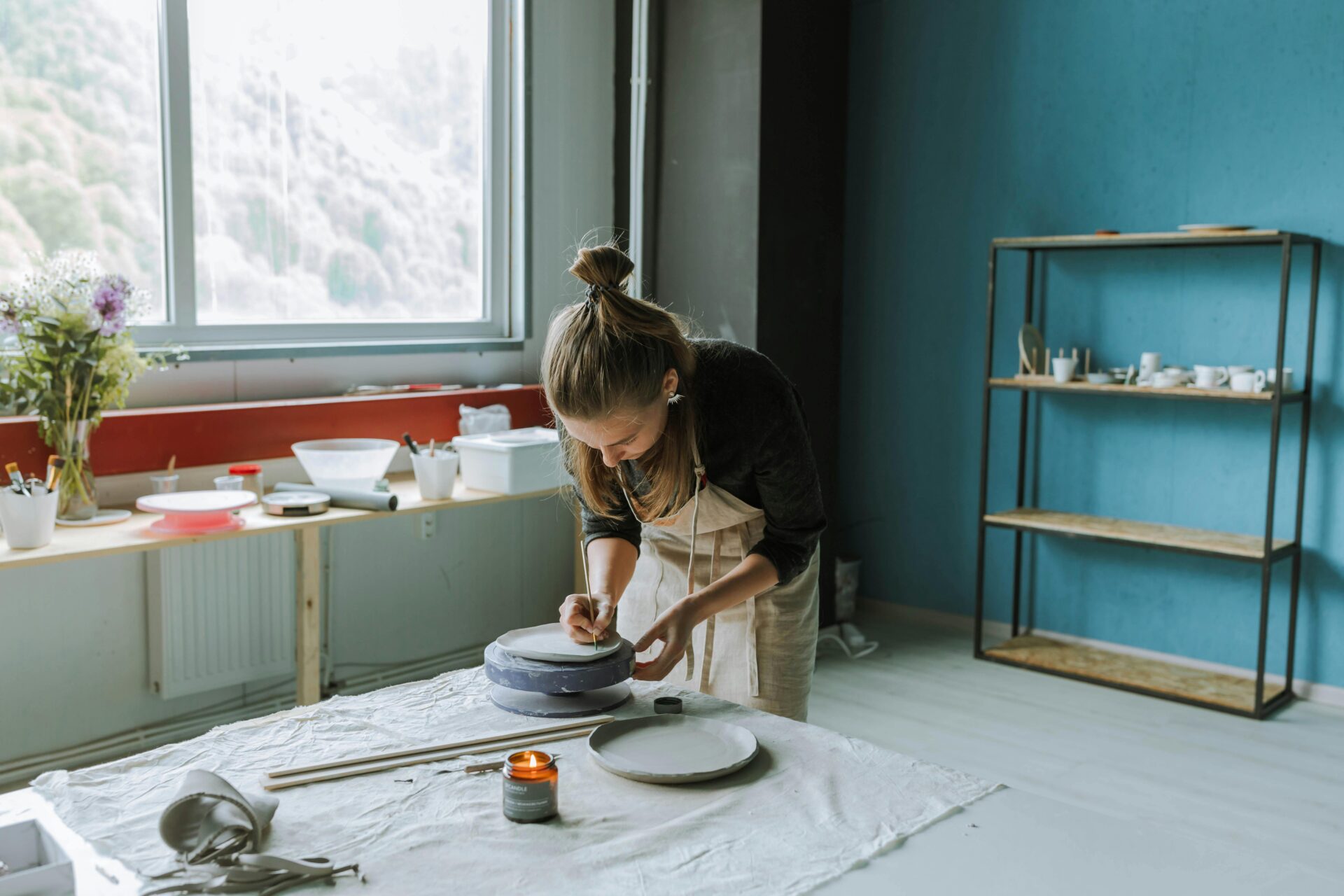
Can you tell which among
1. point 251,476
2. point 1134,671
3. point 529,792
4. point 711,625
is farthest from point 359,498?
point 1134,671

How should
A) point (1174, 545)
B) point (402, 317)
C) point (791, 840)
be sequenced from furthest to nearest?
point (402, 317) → point (1174, 545) → point (791, 840)

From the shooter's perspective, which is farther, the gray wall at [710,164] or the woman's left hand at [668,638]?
the gray wall at [710,164]

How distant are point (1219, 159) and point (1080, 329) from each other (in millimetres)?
698

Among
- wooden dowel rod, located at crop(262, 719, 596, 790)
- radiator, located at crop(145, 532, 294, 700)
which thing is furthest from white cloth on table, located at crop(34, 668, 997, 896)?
radiator, located at crop(145, 532, 294, 700)

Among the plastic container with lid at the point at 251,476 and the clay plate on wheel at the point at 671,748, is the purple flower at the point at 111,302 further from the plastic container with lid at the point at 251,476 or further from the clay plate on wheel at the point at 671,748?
the clay plate on wheel at the point at 671,748

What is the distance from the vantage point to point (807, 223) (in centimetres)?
413

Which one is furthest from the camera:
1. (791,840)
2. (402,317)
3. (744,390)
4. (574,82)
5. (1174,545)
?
(574,82)

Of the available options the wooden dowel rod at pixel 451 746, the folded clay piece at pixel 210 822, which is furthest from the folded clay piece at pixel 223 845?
the wooden dowel rod at pixel 451 746

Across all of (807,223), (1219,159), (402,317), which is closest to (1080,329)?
(1219,159)

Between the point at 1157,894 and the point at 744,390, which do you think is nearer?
the point at 1157,894

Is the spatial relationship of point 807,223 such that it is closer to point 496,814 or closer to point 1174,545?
point 1174,545

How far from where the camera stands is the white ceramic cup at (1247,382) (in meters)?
3.47

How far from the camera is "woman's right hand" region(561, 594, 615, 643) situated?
66.8 inches

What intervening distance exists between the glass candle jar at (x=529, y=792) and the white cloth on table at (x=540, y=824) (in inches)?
0.6
